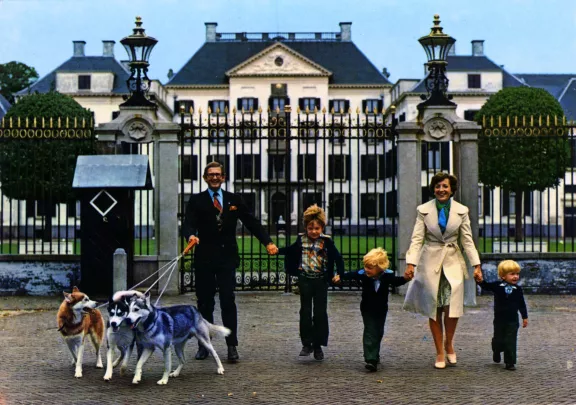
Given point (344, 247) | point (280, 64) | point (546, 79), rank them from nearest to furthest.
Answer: point (344, 247), point (280, 64), point (546, 79)

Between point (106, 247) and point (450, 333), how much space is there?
6872 millimetres

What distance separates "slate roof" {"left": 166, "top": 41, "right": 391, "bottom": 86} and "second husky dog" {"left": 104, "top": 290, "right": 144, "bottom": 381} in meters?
52.3

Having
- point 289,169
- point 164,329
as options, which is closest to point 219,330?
point 164,329

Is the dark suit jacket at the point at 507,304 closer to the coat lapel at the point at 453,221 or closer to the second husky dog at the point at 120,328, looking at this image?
the coat lapel at the point at 453,221

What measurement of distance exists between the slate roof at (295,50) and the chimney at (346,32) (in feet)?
2.28

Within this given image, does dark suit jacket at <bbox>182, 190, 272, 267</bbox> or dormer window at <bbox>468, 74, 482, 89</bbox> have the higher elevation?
dormer window at <bbox>468, 74, 482, 89</bbox>

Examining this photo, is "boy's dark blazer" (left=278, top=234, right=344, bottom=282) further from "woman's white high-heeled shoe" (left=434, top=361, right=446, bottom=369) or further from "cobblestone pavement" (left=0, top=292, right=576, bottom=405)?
"woman's white high-heeled shoe" (left=434, top=361, right=446, bottom=369)

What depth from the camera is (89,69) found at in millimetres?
59469

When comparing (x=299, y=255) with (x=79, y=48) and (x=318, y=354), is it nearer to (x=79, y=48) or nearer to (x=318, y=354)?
(x=318, y=354)

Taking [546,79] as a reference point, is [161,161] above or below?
below

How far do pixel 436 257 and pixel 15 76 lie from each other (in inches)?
2502

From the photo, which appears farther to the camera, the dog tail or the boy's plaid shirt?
the boy's plaid shirt

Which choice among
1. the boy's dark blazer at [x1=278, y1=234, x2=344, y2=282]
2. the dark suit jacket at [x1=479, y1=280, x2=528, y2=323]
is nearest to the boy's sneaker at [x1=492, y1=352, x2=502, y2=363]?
the dark suit jacket at [x1=479, y1=280, x2=528, y2=323]

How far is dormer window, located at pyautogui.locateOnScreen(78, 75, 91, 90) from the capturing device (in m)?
59.0
